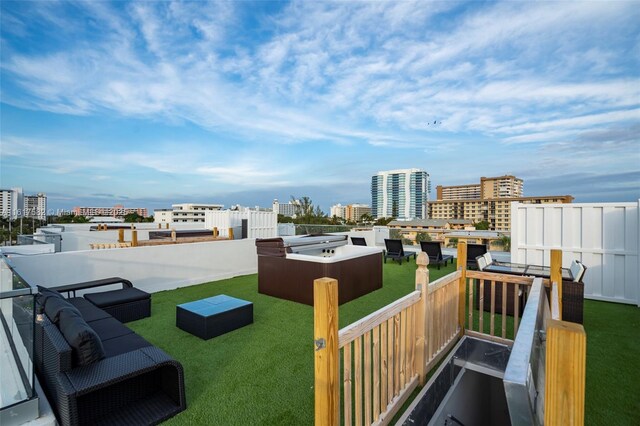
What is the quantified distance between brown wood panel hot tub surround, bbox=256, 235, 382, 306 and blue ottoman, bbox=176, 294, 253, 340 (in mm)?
1250

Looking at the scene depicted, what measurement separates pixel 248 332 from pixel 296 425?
188 cm

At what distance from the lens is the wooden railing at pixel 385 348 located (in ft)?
4.92

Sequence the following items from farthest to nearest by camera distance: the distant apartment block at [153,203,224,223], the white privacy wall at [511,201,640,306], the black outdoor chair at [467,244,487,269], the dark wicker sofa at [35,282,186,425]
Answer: the distant apartment block at [153,203,224,223], the black outdoor chair at [467,244,487,269], the white privacy wall at [511,201,640,306], the dark wicker sofa at [35,282,186,425]

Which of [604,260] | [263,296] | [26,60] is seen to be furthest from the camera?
[26,60]

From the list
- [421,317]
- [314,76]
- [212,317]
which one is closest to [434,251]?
[421,317]

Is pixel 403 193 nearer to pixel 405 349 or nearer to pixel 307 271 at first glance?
pixel 307 271

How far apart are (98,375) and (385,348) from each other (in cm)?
207

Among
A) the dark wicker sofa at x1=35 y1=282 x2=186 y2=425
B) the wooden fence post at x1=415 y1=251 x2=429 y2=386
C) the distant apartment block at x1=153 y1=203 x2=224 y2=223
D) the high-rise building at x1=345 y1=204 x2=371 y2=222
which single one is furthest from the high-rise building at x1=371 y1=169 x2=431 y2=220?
the dark wicker sofa at x1=35 y1=282 x2=186 y2=425

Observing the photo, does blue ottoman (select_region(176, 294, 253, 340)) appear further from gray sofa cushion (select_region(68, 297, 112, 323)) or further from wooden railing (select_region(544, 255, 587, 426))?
wooden railing (select_region(544, 255, 587, 426))

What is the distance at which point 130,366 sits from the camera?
2162 mm

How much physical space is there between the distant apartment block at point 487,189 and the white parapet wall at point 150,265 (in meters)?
58.4

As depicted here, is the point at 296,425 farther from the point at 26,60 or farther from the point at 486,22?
the point at 26,60

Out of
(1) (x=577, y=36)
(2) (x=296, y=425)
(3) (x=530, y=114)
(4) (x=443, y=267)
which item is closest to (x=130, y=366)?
(2) (x=296, y=425)

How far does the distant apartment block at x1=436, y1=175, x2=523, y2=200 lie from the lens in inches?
2259
